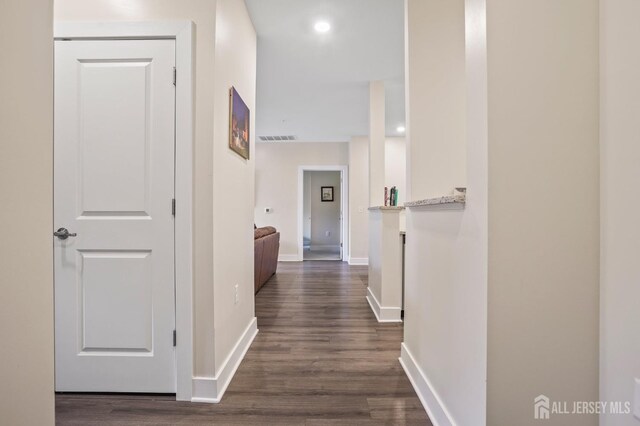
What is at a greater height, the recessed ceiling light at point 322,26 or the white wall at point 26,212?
the recessed ceiling light at point 322,26

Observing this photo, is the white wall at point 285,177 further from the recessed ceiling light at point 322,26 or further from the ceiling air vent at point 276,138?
the recessed ceiling light at point 322,26

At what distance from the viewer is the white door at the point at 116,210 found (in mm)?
1541

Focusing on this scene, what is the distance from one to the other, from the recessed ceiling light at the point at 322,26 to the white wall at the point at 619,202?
189 cm

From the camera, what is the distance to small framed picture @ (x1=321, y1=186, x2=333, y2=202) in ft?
30.6

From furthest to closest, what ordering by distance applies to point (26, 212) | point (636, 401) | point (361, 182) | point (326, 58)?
1. point (361, 182)
2. point (326, 58)
3. point (636, 401)
4. point (26, 212)

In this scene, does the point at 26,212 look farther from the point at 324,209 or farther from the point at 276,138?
the point at 324,209

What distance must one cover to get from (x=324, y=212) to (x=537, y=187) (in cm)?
872

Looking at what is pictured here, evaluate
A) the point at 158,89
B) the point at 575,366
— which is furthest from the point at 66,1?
the point at 575,366

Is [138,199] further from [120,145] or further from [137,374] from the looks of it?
[137,374]

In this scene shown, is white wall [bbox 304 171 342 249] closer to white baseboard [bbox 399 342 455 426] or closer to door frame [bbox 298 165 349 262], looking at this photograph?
door frame [bbox 298 165 349 262]

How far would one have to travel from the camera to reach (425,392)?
4.82ft

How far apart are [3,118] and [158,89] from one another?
1120mm

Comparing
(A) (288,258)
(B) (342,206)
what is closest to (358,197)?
(B) (342,206)

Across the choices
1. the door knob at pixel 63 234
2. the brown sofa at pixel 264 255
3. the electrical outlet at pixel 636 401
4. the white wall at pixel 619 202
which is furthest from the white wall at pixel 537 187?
the brown sofa at pixel 264 255
